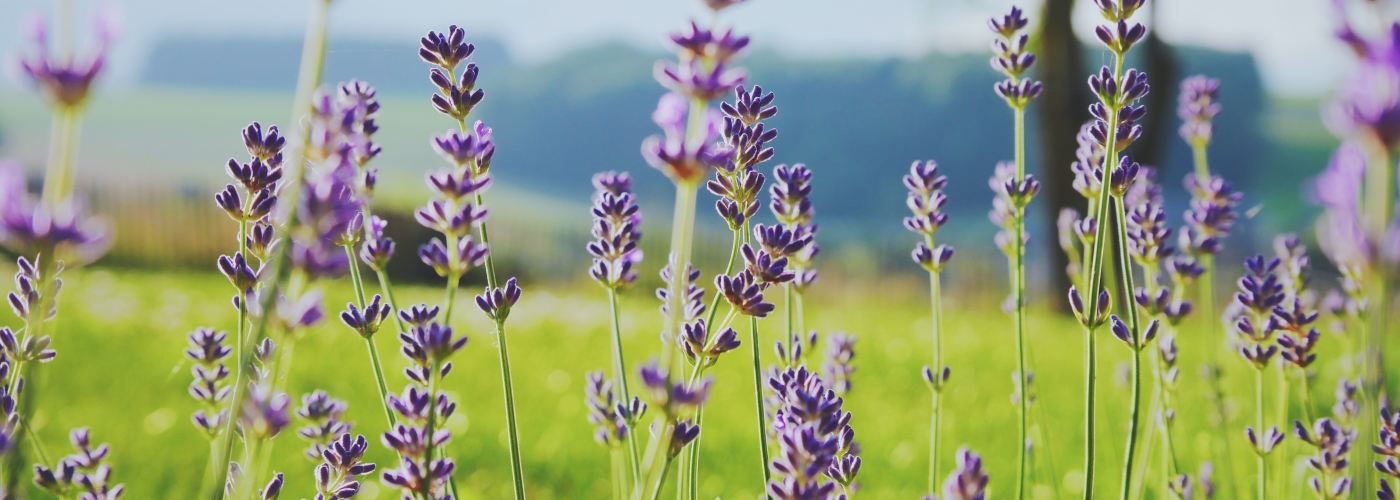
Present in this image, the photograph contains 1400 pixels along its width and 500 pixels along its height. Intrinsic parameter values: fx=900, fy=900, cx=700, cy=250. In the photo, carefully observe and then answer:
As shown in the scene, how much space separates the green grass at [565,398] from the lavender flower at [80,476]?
0.16 metres

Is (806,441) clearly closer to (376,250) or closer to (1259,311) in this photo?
(376,250)

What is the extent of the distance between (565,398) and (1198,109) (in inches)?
122

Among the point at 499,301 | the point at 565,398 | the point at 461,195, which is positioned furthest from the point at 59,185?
the point at 565,398

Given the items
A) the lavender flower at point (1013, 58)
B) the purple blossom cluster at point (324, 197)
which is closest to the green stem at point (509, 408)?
the purple blossom cluster at point (324, 197)

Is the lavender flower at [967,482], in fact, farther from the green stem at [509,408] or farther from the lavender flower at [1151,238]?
the lavender flower at [1151,238]

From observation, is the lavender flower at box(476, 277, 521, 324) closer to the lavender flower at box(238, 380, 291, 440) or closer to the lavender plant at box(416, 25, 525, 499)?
the lavender plant at box(416, 25, 525, 499)

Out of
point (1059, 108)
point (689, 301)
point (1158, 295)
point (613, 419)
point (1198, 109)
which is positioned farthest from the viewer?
point (1059, 108)

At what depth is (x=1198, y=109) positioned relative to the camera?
75.4 inches

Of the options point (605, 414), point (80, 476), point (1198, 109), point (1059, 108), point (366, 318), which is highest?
point (1059, 108)

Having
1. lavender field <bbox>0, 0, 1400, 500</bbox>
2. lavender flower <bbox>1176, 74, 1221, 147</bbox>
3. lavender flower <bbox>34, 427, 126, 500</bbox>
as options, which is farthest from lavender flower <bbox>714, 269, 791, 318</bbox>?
lavender flower <bbox>1176, 74, 1221, 147</bbox>

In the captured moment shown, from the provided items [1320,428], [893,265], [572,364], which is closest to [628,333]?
[572,364]

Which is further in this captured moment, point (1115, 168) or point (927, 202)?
point (927, 202)

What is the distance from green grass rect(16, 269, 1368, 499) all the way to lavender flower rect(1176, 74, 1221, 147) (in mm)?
602

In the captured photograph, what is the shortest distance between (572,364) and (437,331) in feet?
15.1
